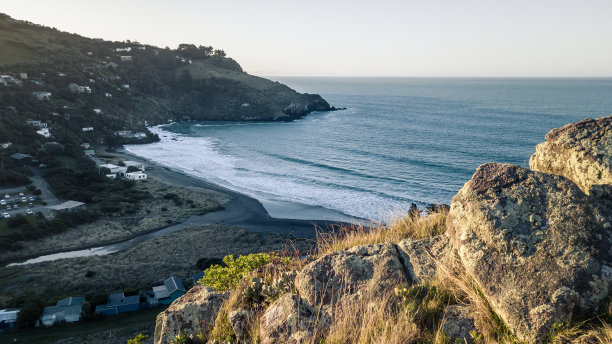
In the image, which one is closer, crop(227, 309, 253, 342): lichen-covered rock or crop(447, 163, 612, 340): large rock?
crop(447, 163, 612, 340): large rock

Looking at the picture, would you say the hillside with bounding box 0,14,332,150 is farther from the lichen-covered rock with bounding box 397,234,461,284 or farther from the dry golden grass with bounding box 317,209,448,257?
the lichen-covered rock with bounding box 397,234,461,284

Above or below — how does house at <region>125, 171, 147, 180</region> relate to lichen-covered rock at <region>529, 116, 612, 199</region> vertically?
below

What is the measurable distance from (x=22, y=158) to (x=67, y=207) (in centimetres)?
2426

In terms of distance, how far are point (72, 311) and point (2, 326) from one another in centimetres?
402

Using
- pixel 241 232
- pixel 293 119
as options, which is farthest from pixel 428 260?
pixel 293 119

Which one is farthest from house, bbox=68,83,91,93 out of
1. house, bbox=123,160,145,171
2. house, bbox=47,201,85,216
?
house, bbox=47,201,85,216

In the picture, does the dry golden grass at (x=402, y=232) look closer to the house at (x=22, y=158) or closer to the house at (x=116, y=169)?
the house at (x=116, y=169)

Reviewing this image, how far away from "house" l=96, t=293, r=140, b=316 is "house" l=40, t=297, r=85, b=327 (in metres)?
1.27

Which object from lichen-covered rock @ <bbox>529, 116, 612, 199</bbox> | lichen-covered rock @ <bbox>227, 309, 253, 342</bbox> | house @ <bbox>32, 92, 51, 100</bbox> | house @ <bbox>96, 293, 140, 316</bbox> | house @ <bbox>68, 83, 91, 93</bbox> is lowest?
house @ <bbox>96, 293, 140, 316</bbox>

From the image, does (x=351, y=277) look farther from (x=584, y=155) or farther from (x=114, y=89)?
(x=114, y=89)

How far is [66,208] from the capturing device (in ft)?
143

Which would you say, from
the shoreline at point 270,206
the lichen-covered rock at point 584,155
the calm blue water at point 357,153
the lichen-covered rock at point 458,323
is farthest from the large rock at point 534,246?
the shoreline at point 270,206

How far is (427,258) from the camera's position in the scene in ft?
20.7

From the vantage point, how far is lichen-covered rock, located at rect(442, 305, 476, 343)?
4785 millimetres
